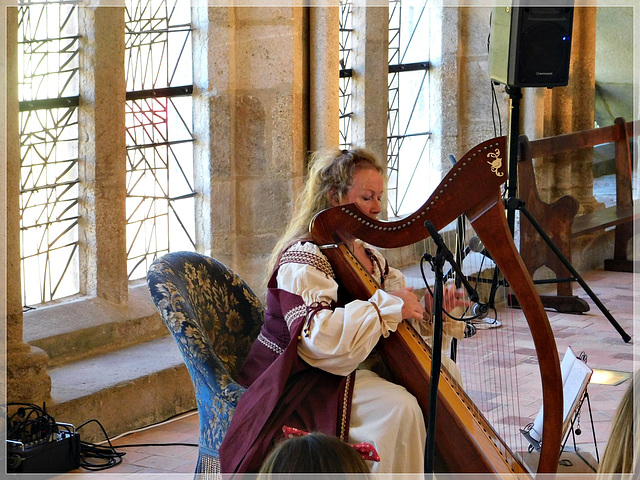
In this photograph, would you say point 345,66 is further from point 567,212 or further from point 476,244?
point 567,212

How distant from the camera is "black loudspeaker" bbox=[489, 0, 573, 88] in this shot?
14.1ft

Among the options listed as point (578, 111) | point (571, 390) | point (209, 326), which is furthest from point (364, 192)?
point (578, 111)

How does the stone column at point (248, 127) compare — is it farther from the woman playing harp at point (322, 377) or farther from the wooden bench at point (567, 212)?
the woman playing harp at point (322, 377)

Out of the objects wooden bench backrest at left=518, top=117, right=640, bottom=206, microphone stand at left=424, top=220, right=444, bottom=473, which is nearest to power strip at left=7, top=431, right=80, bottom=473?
microphone stand at left=424, top=220, right=444, bottom=473

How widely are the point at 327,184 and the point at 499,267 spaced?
877 mm

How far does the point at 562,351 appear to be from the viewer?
474 centimetres

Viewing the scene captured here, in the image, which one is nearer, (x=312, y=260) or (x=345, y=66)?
(x=312, y=260)

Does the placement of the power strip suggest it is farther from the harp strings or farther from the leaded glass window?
the leaded glass window

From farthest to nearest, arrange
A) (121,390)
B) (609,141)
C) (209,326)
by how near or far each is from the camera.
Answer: (609,141), (121,390), (209,326)

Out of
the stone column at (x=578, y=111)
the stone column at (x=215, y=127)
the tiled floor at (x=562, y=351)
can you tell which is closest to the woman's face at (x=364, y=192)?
the tiled floor at (x=562, y=351)

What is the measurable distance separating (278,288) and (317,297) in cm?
16

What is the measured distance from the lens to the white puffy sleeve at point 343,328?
95.3 inches

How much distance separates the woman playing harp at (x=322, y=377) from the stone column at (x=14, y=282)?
3.33ft

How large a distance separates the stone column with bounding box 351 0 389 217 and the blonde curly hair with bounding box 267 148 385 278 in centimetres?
245
